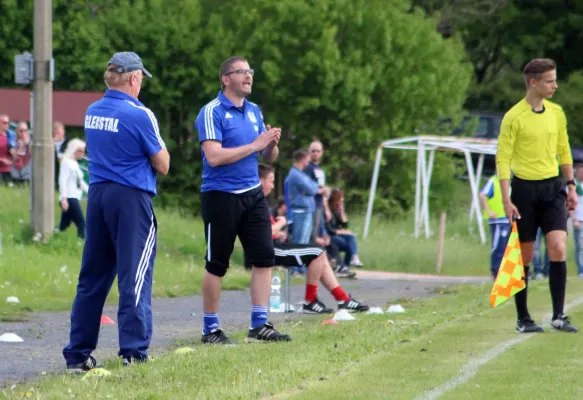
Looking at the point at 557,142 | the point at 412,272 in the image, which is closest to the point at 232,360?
the point at 557,142

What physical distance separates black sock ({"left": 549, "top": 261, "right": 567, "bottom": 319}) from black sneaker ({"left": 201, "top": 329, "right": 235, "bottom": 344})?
2.61m

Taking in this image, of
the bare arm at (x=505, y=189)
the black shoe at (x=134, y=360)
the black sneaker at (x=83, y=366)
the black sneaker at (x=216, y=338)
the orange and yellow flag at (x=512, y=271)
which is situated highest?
the bare arm at (x=505, y=189)

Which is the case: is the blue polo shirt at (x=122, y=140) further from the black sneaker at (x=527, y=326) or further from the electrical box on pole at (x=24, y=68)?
the electrical box on pole at (x=24, y=68)

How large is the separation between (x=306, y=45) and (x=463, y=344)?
20.9m

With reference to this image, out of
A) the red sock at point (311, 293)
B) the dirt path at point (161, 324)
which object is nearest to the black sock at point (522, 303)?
the dirt path at point (161, 324)

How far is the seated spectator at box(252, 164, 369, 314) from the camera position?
12.4 meters

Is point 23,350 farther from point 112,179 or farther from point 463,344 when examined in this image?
point 463,344

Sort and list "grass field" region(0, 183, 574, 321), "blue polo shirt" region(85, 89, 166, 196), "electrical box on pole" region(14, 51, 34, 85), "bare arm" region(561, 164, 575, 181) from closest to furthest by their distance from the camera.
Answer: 1. "blue polo shirt" region(85, 89, 166, 196)
2. "bare arm" region(561, 164, 575, 181)
3. "grass field" region(0, 183, 574, 321)
4. "electrical box on pole" region(14, 51, 34, 85)

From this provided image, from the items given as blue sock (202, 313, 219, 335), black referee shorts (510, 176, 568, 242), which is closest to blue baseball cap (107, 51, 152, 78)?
blue sock (202, 313, 219, 335)

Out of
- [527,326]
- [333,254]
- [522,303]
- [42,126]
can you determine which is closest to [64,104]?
[42,126]

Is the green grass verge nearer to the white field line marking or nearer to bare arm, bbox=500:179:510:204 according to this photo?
bare arm, bbox=500:179:510:204

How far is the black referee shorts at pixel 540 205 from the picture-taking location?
1016 centimetres

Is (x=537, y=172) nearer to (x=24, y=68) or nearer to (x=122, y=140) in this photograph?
(x=122, y=140)

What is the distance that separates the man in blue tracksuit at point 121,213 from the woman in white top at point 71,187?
10254 millimetres
